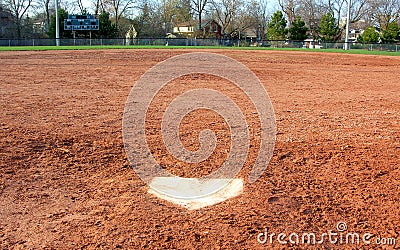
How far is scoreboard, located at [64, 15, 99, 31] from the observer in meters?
47.9

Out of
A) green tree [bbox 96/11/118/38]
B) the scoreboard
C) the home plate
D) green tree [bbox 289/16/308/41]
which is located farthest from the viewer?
green tree [bbox 289/16/308/41]

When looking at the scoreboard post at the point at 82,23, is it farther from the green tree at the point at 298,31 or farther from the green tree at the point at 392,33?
the green tree at the point at 392,33

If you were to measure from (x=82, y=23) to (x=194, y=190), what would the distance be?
47.5 metres

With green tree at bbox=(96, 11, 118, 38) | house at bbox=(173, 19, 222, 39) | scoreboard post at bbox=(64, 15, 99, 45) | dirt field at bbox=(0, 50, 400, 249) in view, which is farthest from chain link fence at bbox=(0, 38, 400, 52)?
dirt field at bbox=(0, 50, 400, 249)

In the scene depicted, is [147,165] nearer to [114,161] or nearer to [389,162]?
[114,161]

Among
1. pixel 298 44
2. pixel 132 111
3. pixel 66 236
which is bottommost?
pixel 66 236

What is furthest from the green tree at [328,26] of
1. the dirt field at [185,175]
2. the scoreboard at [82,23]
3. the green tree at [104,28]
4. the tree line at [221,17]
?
the dirt field at [185,175]

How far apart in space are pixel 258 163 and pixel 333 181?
0.94 metres

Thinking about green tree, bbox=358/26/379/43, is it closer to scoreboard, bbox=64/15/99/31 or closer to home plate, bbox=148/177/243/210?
scoreboard, bbox=64/15/99/31

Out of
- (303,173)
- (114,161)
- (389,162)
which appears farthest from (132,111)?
(389,162)

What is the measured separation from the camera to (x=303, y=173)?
4.76 meters

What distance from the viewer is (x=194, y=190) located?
430cm

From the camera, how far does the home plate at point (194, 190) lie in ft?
13.2

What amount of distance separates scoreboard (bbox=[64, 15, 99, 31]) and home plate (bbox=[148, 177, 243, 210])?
46.3m
